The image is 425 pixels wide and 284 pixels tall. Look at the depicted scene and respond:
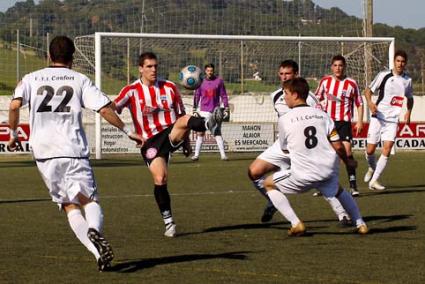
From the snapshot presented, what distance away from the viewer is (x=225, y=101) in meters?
24.8

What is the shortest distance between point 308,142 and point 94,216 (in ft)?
8.40

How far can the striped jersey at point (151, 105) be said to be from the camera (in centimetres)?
1152

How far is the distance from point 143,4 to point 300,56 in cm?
540

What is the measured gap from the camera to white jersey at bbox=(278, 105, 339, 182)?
10.3 meters

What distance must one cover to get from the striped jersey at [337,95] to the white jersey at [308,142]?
18.4ft

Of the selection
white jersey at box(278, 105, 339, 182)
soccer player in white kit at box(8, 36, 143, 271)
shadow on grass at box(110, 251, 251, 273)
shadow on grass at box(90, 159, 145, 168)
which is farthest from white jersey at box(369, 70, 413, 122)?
soccer player in white kit at box(8, 36, 143, 271)

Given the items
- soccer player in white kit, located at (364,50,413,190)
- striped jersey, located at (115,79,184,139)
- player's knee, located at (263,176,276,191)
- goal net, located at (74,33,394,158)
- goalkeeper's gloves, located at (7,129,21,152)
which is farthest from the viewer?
goal net, located at (74,33,394,158)

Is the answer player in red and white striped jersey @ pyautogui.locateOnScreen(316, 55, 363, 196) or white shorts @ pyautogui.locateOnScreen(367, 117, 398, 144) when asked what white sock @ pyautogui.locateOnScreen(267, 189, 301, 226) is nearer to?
player in red and white striped jersey @ pyautogui.locateOnScreen(316, 55, 363, 196)

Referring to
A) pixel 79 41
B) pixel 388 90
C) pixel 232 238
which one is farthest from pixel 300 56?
pixel 232 238

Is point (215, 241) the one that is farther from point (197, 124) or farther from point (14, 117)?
point (14, 117)

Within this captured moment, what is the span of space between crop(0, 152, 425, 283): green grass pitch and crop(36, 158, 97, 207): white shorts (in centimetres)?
63

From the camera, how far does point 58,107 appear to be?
8.68 meters

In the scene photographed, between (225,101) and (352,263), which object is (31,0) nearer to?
(225,101)

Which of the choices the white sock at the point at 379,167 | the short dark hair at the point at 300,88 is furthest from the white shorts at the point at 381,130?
the short dark hair at the point at 300,88
